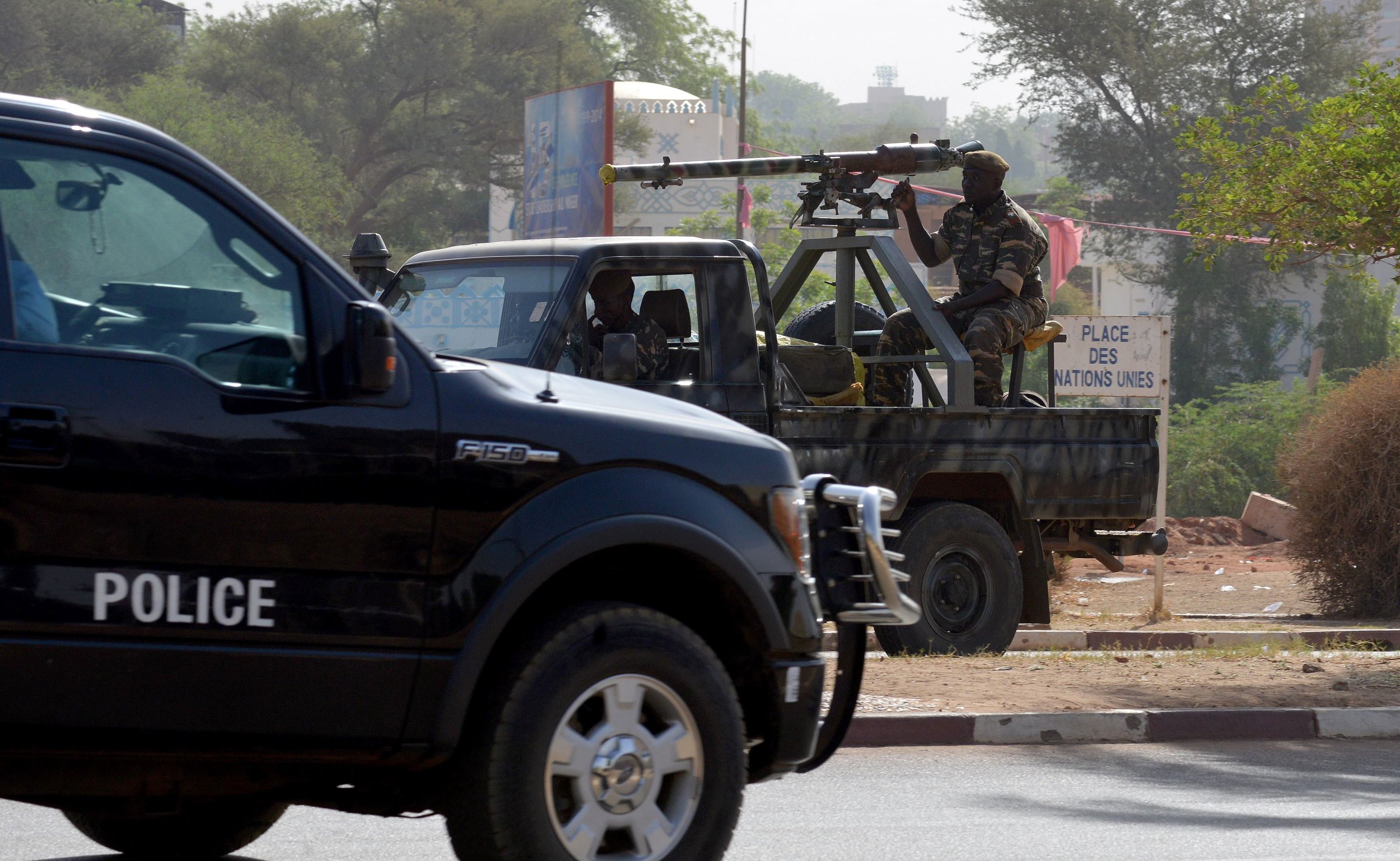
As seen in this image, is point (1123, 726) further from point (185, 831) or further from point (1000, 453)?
point (185, 831)

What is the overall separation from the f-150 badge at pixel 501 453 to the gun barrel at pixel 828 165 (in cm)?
627

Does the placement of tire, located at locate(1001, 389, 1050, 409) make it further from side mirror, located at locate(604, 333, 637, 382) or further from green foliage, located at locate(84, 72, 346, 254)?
green foliage, located at locate(84, 72, 346, 254)

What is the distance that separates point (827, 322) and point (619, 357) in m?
3.88

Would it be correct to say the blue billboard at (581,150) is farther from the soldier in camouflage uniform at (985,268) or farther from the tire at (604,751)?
the tire at (604,751)

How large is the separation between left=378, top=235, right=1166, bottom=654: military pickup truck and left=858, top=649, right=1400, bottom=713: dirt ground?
57 cm

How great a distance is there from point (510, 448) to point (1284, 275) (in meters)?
50.0

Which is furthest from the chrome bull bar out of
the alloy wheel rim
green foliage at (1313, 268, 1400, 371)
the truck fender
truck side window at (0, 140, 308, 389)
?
green foliage at (1313, 268, 1400, 371)

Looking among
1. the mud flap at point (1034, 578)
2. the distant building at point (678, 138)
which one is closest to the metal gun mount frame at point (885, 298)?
the mud flap at point (1034, 578)

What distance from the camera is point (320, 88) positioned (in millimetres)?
48812

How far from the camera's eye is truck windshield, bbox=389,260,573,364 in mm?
8516

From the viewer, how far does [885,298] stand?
11.4 m

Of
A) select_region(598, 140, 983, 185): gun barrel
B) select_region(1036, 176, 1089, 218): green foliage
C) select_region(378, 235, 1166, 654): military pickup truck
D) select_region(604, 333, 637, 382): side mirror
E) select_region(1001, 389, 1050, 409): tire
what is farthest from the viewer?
select_region(1036, 176, 1089, 218): green foliage

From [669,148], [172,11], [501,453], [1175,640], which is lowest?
[1175,640]

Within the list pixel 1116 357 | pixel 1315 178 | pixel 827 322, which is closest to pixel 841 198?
pixel 827 322
